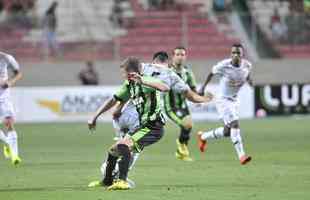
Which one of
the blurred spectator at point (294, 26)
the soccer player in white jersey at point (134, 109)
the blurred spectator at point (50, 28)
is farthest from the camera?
the blurred spectator at point (294, 26)

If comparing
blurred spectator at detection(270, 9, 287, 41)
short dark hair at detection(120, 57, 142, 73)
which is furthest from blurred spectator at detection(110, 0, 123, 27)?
short dark hair at detection(120, 57, 142, 73)

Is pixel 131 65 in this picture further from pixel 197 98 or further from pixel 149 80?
pixel 197 98

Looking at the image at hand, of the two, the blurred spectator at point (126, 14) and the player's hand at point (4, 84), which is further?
the blurred spectator at point (126, 14)

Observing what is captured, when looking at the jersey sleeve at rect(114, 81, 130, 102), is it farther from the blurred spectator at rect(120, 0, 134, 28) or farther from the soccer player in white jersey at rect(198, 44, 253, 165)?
the blurred spectator at rect(120, 0, 134, 28)

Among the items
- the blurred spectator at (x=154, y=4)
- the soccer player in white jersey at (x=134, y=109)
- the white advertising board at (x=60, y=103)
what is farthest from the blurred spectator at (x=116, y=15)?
the soccer player in white jersey at (x=134, y=109)

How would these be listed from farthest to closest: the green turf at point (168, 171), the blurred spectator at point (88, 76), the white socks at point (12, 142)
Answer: the blurred spectator at point (88, 76)
the white socks at point (12, 142)
the green turf at point (168, 171)

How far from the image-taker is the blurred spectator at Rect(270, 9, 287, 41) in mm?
36469

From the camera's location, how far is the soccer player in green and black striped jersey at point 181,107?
19139mm

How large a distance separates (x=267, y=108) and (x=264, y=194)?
21.9m

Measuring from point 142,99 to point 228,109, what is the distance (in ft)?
19.3

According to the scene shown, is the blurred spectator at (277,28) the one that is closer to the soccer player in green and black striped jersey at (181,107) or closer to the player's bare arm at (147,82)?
the soccer player in green and black striped jersey at (181,107)

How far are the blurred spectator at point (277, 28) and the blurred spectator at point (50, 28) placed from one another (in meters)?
8.03

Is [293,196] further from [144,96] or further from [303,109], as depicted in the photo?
[303,109]

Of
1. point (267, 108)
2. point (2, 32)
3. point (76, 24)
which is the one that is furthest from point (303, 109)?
point (2, 32)
